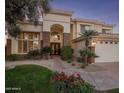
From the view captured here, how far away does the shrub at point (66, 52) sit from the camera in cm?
253

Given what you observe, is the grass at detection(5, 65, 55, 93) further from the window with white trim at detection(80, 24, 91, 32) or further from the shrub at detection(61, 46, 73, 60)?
the window with white trim at detection(80, 24, 91, 32)

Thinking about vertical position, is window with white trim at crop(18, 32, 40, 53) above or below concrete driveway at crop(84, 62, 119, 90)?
above

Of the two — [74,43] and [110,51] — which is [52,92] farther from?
[110,51]

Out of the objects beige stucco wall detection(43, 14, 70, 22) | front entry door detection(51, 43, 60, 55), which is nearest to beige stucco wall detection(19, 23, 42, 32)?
beige stucco wall detection(43, 14, 70, 22)

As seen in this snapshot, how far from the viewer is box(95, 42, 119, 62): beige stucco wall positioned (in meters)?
2.53

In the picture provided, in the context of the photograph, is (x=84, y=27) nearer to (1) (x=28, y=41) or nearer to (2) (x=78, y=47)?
(2) (x=78, y=47)

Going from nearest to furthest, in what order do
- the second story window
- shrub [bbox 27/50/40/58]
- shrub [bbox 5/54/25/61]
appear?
shrub [bbox 5/54/25/61] < shrub [bbox 27/50/40/58] < the second story window

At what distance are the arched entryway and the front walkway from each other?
0.44 ft

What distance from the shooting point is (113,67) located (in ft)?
8.28

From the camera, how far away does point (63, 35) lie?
262 cm

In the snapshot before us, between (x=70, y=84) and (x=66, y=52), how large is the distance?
0.45m

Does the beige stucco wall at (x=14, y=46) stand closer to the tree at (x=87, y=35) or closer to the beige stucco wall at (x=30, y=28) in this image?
the beige stucco wall at (x=30, y=28)

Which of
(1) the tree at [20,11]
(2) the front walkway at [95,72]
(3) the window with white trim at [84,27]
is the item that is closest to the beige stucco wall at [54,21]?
(1) the tree at [20,11]

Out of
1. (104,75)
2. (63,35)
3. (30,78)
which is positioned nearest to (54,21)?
(63,35)
